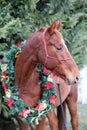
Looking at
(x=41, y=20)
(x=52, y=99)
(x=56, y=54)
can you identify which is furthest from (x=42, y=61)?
(x=41, y=20)

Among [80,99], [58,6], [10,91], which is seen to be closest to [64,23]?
[58,6]

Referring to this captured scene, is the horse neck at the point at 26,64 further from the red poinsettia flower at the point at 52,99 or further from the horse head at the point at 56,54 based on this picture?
the red poinsettia flower at the point at 52,99

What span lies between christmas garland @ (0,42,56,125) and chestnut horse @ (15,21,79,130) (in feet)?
0.20

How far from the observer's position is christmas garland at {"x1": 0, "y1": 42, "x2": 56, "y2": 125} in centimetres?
307

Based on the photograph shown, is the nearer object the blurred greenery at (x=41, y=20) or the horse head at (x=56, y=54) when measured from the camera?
the horse head at (x=56, y=54)

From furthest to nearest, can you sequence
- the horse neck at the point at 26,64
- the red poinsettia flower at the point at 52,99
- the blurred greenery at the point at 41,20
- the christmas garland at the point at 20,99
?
the blurred greenery at the point at 41,20 < the red poinsettia flower at the point at 52,99 < the christmas garland at the point at 20,99 < the horse neck at the point at 26,64

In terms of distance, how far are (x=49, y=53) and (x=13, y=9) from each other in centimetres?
136

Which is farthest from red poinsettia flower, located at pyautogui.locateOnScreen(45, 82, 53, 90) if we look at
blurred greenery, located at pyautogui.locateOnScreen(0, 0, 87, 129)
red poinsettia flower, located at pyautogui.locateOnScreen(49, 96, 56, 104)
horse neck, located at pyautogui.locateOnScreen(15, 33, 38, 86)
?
blurred greenery, located at pyautogui.locateOnScreen(0, 0, 87, 129)

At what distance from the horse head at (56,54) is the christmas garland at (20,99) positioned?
0.36 metres

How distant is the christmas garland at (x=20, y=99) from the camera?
3.07 metres

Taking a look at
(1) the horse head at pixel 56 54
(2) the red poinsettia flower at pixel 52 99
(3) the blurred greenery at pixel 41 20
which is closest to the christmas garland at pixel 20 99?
(2) the red poinsettia flower at pixel 52 99

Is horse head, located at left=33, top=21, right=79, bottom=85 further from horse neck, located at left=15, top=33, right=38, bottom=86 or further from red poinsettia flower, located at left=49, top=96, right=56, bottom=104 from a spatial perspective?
red poinsettia flower, located at left=49, top=96, right=56, bottom=104

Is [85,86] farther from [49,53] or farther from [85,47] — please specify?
[49,53]

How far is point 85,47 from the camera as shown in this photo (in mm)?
5449
